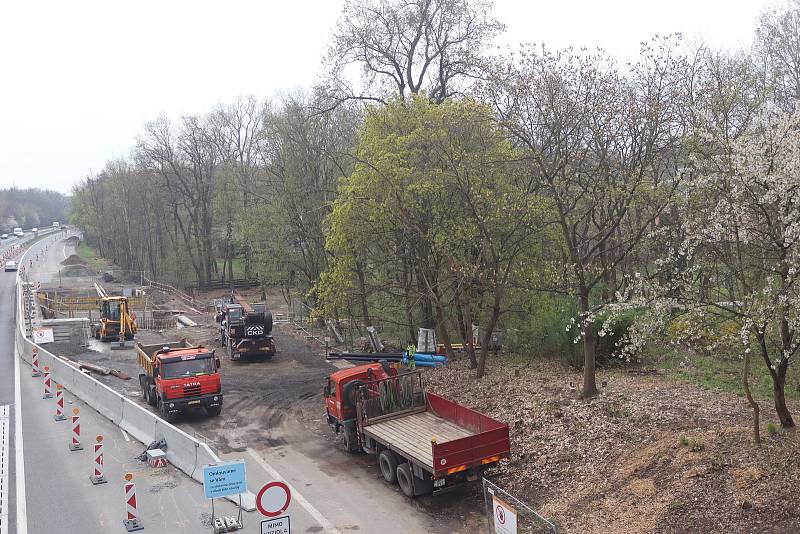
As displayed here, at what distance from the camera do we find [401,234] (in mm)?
26391

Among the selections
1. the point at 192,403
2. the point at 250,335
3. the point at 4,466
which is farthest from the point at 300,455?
the point at 250,335

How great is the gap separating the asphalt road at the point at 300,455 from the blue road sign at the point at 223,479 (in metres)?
1.75

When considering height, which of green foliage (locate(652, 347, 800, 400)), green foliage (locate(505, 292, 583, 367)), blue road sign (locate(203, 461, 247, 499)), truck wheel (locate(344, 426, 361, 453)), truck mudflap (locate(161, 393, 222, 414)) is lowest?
truck wheel (locate(344, 426, 361, 453))

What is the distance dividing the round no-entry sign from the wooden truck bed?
165 inches

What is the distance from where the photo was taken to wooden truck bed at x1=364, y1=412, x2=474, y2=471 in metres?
→ 14.5

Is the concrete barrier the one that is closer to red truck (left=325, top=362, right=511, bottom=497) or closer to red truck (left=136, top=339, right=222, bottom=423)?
red truck (left=136, top=339, right=222, bottom=423)

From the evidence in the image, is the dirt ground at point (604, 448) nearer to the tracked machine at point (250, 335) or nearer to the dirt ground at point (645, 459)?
the dirt ground at point (645, 459)

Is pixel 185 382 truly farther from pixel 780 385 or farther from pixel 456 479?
pixel 780 385

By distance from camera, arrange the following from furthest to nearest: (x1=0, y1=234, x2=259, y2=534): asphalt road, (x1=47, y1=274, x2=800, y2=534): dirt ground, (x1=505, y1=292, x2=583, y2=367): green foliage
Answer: (x1=505, y1=292, x2=583, y2=367): green foliage
(x1=0, y1=234, x2=259, y2=534): asphalt road
(x1=47, y1=274, x2=800, y2=534): dirt ground

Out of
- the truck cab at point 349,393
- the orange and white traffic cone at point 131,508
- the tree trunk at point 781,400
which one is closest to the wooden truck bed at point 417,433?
the truck cab at point 349,393

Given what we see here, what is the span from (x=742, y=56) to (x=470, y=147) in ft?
47.3

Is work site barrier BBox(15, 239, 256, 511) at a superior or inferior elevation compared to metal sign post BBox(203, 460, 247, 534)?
inferior

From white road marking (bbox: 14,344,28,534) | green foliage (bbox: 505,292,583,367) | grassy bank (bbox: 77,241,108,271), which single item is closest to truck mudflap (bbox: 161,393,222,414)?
white road marking (bbox: 14,344,28,534)

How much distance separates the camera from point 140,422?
1970cm
